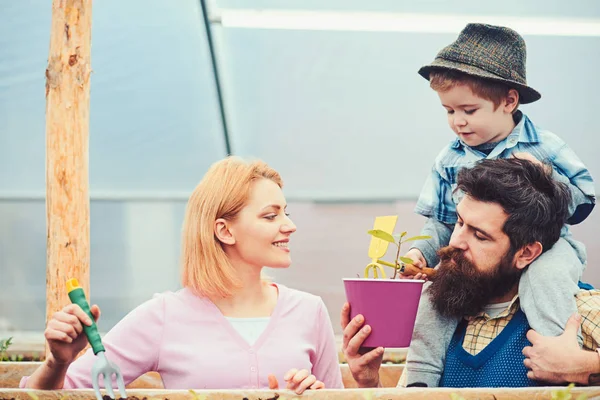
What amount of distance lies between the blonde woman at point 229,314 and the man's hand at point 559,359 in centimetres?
48

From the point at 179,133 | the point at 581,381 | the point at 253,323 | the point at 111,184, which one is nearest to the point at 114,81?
the point at 179,133

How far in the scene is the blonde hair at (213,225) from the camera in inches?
75.2

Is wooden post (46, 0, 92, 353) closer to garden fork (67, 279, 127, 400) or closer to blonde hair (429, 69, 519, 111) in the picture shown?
blonde hair (429, 69, 519, 111)

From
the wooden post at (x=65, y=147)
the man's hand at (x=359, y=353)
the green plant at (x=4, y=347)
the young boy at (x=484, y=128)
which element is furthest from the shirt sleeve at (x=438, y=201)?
the green plant at (x=4, y=347)

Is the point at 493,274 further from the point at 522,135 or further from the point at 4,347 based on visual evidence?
the point at 4,347

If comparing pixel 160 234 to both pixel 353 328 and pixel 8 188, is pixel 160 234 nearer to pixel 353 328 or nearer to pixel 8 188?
pixel 8 188

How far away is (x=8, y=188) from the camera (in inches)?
225

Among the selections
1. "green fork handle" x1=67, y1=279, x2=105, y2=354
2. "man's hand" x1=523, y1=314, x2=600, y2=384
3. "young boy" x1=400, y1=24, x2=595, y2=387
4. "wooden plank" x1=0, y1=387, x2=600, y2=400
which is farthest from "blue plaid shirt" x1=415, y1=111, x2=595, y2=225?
"green fork handle" x1=67, y1=279, x2=105, y2=354

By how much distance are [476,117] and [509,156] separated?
146 mm

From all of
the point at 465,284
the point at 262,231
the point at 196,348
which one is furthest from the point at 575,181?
the point at 196,348

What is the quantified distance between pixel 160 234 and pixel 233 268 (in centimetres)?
413

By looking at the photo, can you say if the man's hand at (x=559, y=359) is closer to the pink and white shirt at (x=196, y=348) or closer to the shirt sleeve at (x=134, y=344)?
the pink and white shirt at (x=196, y=348)

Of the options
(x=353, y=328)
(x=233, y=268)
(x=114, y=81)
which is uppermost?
(x=114, y=81)

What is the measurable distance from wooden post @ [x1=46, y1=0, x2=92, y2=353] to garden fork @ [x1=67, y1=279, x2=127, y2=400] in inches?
79.9
